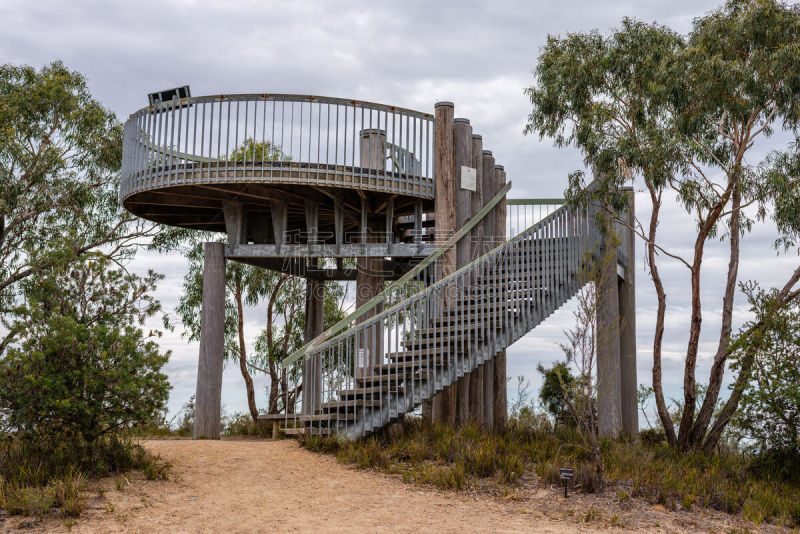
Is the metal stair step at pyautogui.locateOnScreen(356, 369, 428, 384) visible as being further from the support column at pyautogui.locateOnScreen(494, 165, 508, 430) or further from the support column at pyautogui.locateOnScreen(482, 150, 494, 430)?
the support column at pyautogui.locateOnScreen(494, 165, 508, 430)

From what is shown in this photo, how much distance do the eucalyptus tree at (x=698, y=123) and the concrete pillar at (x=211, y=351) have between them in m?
7.11

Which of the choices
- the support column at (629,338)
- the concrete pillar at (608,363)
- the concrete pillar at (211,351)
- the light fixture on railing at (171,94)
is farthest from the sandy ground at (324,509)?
the light fixture on railing at (171,94)

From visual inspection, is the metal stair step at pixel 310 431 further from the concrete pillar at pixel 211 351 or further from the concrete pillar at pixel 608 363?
the concrete pillar at pixel 608 363

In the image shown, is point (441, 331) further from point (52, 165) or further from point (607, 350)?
point (52, 165)

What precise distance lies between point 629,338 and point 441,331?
21.1ft

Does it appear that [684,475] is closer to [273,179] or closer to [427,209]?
[427,209]

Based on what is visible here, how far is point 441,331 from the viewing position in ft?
38.4

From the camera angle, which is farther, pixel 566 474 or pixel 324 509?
pixel 566 474

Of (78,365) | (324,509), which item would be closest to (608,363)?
(324,509)

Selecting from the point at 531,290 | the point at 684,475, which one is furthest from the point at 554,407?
the point at 684,475

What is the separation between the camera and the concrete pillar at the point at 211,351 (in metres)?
14.1

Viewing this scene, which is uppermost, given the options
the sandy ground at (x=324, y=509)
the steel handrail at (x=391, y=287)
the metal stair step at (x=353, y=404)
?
the steel handrail at (x=391, y=287)

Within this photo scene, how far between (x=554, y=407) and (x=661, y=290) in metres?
4.49

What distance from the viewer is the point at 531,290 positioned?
1295cm
